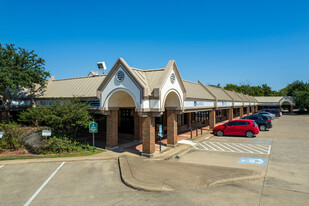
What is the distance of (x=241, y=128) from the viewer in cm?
1853

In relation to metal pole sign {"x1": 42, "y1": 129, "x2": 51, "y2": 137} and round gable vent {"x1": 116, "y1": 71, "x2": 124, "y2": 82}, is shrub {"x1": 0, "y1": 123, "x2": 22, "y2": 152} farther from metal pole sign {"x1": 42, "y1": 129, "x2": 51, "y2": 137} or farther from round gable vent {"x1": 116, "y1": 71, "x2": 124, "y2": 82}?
round gable vent {"x1": 116, "y1": 71, "x2": 124, "y2": 82}

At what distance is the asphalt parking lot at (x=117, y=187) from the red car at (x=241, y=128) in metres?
6.64

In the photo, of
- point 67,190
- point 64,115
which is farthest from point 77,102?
point 67,190

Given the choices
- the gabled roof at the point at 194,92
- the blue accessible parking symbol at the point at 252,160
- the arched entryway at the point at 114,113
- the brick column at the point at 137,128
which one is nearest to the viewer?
the blue accessible parking symbol at the point at 252,160

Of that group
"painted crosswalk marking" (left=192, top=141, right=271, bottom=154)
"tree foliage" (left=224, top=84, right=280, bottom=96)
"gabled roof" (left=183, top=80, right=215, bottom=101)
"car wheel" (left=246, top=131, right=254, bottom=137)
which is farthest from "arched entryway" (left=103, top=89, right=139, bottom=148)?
"tree foliage" (left=224, top=84, right=280, bottom=96)

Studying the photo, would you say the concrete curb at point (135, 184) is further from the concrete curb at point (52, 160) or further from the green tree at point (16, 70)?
the green tree at point (16, 70)

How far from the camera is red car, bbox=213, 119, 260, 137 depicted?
1815cm

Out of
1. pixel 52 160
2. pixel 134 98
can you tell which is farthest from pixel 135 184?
pixel 52 160

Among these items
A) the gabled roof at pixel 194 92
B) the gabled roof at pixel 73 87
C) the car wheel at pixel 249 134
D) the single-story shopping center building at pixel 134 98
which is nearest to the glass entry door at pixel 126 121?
the single-story shopping center building at pixel 134 98

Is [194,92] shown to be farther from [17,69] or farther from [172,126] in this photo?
[17,69]

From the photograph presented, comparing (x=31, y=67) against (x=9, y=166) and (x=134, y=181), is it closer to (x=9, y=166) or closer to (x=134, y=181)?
(x=9, y=166)

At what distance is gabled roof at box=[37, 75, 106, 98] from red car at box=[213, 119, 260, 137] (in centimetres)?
1315

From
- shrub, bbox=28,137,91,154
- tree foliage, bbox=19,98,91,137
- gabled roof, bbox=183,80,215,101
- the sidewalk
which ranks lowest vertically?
the sidewalk

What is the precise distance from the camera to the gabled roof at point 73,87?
1616 cm
